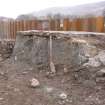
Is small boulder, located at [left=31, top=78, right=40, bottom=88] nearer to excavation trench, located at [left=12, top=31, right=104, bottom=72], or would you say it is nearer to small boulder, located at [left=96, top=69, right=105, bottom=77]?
excavation trench, located at [left=12, top=31, right=104, bottom=72]

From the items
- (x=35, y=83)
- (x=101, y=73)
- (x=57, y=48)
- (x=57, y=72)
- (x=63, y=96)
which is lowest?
(x=63, y=96)

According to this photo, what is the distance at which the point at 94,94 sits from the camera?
710cm

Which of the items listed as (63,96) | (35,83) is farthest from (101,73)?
(35,83)

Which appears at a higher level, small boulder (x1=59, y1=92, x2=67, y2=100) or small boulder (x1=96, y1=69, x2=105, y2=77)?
small boulder (x1=96, y1=69, x2=105, y2=77)

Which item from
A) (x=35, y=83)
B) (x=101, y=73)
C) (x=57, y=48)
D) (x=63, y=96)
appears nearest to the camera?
(x=63, y=96)

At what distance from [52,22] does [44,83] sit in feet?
18.8

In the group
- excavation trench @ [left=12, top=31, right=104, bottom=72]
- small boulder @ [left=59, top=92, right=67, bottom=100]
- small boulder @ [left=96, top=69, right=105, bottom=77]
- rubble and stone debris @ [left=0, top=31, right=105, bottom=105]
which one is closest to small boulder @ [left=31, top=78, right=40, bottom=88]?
rubble and stone debris @ [left=0, top=31, right=105, bottom=105]

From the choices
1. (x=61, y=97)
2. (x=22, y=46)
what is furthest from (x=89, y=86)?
(x=22, y=46)

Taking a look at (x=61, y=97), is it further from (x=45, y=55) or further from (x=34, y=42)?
(x=34, y=42)

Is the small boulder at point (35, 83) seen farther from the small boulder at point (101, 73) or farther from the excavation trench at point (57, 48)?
the small boulder at point (101, 73)

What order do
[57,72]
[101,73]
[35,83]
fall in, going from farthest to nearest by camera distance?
[57,72], [35,83], [101,73]

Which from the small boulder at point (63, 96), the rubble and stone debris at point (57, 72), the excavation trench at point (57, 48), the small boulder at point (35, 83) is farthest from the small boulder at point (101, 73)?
the small boulder at point (35, 83)

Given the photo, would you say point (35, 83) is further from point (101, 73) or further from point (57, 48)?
point (57, 48)

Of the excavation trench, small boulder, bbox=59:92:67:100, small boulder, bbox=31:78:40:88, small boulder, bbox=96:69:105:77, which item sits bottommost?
small boulder, bbox=59:92:67:100
